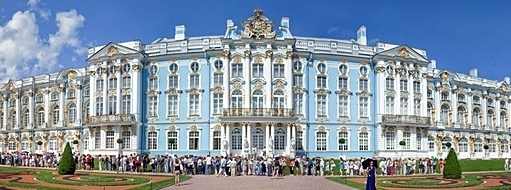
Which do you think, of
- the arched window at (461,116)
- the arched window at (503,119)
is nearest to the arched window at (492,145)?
the arched window at (503,119)

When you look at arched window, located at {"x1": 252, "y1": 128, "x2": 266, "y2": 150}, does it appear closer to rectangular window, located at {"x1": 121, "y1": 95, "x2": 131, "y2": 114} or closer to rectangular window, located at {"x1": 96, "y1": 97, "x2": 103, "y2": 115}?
rectangular window, located at {"x1": 121, "y1": 95, "x2": 131, "y2": 114}

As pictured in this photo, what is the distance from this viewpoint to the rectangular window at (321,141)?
48750 mm

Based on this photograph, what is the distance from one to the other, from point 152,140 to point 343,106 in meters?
17.8

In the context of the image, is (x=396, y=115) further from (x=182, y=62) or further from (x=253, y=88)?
(x=182, y=62)

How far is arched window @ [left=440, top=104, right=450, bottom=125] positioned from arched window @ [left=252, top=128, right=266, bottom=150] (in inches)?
916

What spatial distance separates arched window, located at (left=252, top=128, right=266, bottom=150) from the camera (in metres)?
46.3


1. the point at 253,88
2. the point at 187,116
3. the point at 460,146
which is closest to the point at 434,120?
the point at 460,146

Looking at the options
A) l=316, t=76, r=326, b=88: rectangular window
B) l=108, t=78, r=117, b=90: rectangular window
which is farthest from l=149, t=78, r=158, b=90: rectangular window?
l=316, t=76, r=326, b=88: rectangular window

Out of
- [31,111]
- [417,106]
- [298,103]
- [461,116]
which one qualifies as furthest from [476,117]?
[31,111]

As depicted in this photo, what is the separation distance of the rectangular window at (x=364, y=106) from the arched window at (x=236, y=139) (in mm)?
11883

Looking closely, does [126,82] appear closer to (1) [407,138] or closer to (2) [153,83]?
(2) [153,83]

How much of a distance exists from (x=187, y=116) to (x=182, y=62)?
4.93 metres

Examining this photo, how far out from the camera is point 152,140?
163 ft

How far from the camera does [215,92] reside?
48.1 meters
